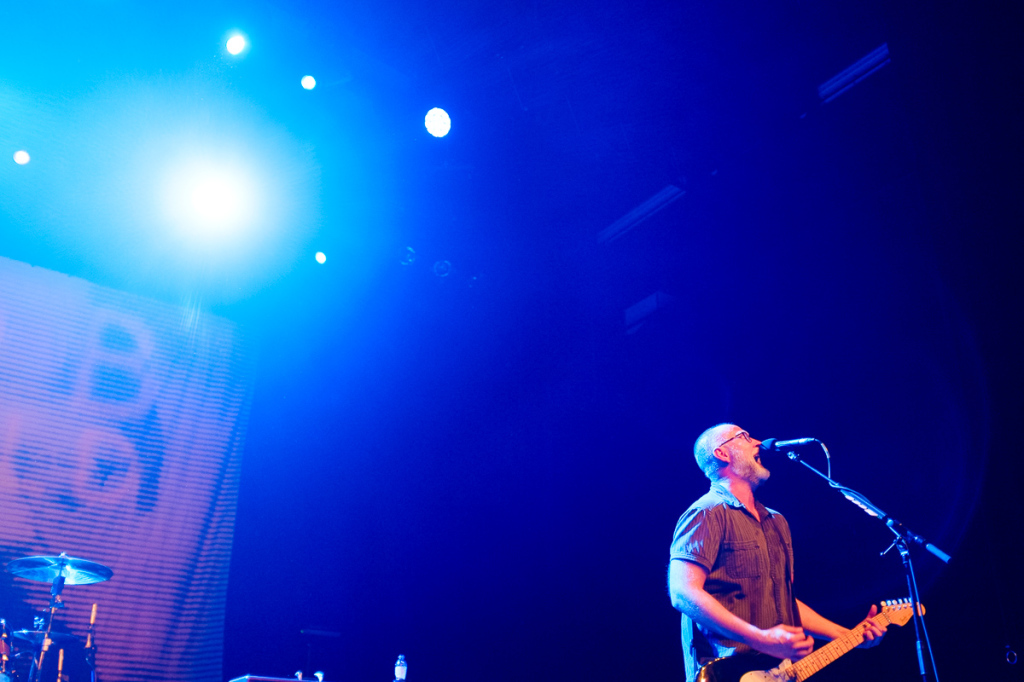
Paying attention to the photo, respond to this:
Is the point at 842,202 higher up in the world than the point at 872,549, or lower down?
higher up

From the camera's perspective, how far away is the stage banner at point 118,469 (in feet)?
15.2

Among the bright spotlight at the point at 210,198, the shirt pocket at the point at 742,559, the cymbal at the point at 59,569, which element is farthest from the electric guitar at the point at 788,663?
the bright spotlight at the point at 210,198

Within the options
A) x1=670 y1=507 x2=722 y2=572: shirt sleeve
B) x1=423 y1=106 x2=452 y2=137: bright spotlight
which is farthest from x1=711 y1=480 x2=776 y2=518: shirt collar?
x1=423 y1=106 x2=452 y2=137: bright spotlight

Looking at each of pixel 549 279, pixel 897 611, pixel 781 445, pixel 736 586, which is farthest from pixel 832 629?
pixel 549 279

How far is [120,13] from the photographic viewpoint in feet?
12.8

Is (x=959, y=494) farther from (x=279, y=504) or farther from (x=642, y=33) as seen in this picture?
(x=279, y=504)

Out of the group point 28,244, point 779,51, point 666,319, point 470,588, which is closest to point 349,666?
point 470,588

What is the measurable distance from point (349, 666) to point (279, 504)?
127 cm

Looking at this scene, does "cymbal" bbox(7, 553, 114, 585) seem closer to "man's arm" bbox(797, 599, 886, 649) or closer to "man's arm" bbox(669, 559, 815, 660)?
"man's arm" bbox(669, 559, 815, 660)

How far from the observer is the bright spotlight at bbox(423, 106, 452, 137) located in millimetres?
4191

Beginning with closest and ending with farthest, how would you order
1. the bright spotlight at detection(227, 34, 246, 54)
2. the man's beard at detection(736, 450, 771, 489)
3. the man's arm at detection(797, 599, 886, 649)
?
1. the man's arm at detection(797, 599, 886, 649)
2. the man's beard at detection(736, 450, 771, 489)
3. the bright spotlight at detection(227, 34, 246, 54)

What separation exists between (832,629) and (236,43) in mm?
4165

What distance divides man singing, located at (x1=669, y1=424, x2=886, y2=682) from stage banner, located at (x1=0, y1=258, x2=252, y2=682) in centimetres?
378

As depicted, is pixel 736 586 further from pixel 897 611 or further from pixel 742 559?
pixel 897 611
